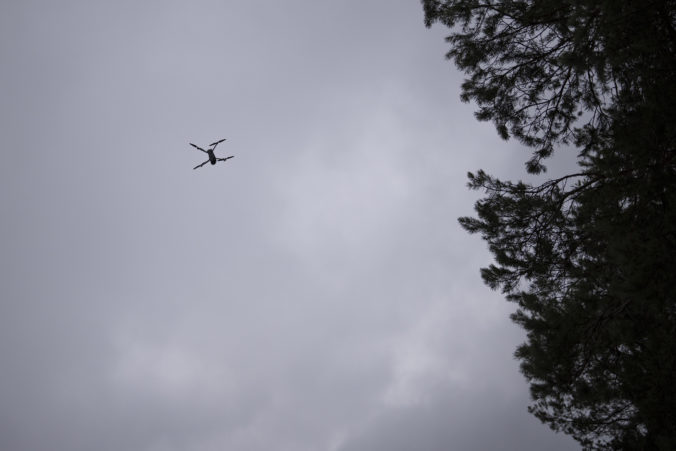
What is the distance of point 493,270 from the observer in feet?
22.2

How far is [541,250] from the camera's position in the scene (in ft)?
21.5

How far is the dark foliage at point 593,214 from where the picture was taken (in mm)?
4633

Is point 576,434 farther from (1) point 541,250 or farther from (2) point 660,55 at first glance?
(2) point 660,55

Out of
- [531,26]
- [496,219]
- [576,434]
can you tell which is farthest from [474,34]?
[576,434]

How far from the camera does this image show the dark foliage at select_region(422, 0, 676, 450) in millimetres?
4633

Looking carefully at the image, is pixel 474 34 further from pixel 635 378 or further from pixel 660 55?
pixel 635 378

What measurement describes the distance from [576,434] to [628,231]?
14.3ft

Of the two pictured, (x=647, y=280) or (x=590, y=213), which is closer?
(x=647, y=280)

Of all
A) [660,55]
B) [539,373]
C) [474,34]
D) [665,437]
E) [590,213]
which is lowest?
[665,437]

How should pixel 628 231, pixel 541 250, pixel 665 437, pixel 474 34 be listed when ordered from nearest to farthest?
1. pixel 628 231
2. pixel 665 437
3. pixel 541 250
4. pixel 474 34

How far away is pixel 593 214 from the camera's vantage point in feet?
18.5

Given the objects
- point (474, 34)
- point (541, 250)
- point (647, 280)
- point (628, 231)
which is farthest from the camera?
point (474, 34)

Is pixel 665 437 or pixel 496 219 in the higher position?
pixel 496 219

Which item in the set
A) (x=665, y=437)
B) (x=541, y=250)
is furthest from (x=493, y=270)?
(x=665, y=437)
